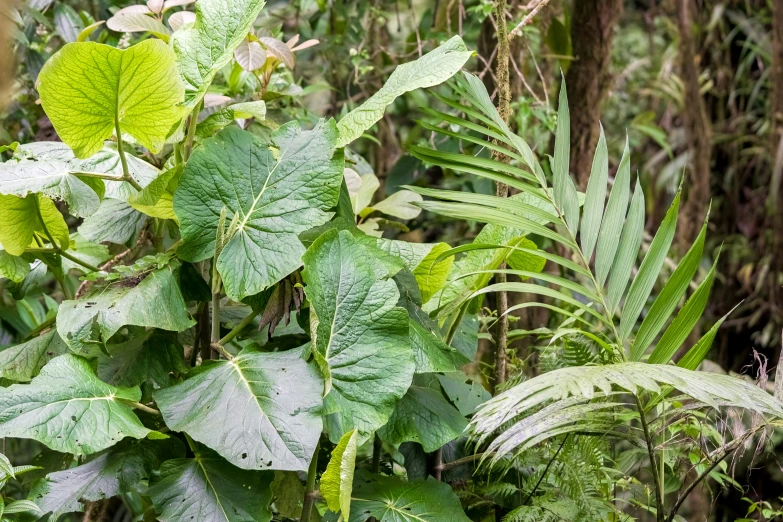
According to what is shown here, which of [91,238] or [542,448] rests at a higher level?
[91,238]

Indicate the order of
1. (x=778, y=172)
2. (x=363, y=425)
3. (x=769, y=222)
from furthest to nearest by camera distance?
(x=769, y=222) → (x=778, y=172) → (x=363, y=425)

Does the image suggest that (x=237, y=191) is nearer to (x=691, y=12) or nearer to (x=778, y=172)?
(x=778, y=172)

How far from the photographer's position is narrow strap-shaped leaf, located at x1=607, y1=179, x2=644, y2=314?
3.35 ft

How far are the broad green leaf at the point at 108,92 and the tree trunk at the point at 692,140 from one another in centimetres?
259

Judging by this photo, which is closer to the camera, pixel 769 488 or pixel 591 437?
pixel 591 437

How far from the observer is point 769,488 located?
10.6 feet

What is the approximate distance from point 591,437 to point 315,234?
49 centimetres

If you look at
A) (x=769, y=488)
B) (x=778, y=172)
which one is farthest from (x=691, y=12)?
(x=769, y=488)

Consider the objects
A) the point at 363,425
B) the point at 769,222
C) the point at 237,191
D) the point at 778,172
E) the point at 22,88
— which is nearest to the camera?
the point at 363,425

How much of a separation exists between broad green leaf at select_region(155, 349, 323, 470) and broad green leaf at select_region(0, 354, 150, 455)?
2.0 inches

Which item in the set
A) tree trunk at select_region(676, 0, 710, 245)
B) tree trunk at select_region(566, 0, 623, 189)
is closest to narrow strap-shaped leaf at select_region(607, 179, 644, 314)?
tree trunk at select_region(566, 0, 623, 189)

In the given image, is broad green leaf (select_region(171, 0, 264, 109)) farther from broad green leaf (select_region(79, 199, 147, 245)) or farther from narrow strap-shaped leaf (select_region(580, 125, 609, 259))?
narrow strap-shaped leaf (select_region(580, 125, 609, 259))

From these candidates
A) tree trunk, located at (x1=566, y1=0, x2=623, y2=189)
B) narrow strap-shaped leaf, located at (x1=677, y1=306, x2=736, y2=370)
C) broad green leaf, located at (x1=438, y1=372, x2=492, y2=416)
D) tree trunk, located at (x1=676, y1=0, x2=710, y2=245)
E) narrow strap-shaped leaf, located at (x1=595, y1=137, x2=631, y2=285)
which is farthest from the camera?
tree trunk, located at (x1=676, y1=0, x2=710, y2=245)

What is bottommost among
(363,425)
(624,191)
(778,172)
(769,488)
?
(769,488)
